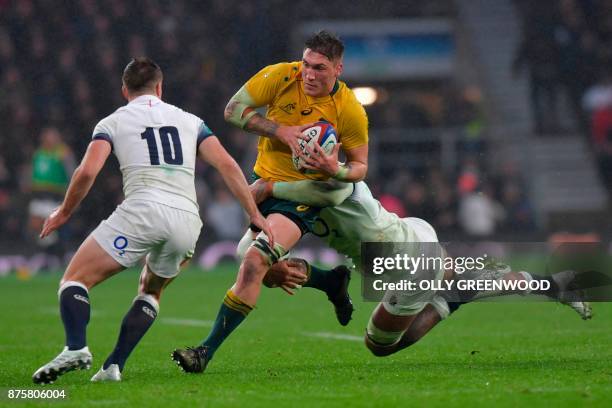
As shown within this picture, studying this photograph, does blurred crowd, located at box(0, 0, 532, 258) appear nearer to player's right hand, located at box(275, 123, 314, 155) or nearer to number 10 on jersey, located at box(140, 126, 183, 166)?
player's right hand, located at box(275, 123, 314, 155)

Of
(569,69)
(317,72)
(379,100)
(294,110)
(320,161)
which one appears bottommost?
(320,161)

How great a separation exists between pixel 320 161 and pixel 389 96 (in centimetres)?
1693

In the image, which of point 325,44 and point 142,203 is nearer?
point 142,203

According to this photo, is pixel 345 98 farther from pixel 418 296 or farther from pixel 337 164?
pixel 418 296

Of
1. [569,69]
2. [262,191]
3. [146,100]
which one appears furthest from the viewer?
[569,69]

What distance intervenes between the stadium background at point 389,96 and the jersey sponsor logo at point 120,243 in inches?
322

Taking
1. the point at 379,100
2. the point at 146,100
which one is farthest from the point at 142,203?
the point at 379,100

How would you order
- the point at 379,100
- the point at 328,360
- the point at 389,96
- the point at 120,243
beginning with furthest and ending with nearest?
the point at 389,96
the point at 379,100
the point at 328,360
the point at 120,243

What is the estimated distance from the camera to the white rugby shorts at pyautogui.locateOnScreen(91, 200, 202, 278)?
6801mm

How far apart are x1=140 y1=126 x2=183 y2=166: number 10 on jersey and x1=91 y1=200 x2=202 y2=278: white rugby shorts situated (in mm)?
274

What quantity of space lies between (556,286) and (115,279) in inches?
413

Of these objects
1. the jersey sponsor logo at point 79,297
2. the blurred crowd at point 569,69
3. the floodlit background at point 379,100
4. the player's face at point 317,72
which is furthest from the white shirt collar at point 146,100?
the blurred crowd at point 569,69

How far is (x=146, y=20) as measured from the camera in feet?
71.6

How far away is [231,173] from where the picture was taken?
699 cm
